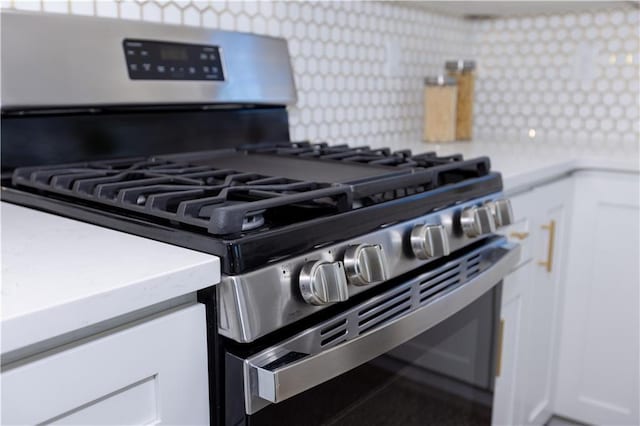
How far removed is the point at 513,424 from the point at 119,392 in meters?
1.18

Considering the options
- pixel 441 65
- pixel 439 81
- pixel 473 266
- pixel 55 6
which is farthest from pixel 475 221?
pixel 441 65

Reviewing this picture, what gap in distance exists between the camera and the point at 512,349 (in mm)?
1429

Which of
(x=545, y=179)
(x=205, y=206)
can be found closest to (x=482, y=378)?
(x=545, y=179)

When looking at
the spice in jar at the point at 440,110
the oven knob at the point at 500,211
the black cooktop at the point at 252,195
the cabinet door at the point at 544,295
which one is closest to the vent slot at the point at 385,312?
the black cooktop at the point at 252,195

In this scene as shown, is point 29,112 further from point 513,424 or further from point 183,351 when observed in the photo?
point 513,424

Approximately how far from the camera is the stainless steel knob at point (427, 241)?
2.76 ft

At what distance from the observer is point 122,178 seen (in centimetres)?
87

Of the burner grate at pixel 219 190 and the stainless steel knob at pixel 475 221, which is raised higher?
the burner grate at pixel 219 190

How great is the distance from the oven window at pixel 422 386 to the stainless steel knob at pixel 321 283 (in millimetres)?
118

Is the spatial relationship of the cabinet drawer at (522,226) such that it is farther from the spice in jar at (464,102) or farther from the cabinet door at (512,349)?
the spice in jar at (464,102)

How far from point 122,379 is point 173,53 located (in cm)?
Result: 76

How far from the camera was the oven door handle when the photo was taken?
624 millimetres

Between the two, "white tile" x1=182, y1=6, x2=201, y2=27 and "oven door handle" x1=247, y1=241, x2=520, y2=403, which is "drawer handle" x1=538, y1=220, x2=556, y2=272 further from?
"white tile" x1=182, y1=6, x2=201, y2=27

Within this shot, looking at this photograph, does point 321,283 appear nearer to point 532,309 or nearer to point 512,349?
point 512,349
